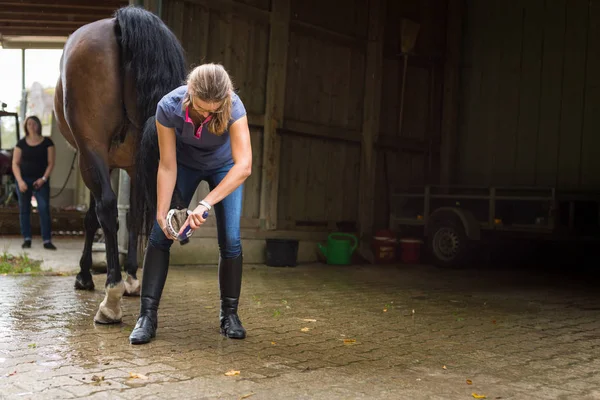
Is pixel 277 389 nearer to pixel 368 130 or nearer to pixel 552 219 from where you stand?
pixel 552 219

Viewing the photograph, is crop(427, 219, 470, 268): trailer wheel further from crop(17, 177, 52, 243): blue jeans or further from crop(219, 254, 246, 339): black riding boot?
crop(219, 254, 246, 339): black riding boot

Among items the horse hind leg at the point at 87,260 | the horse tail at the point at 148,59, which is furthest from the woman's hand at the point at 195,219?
the horse hind leg at the point at 87,260

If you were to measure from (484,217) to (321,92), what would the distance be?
109 inches

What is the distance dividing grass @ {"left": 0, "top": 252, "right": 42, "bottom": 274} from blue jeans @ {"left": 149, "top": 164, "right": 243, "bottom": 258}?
10.6 feet

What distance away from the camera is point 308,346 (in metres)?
3.53

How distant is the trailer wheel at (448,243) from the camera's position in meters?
8.62

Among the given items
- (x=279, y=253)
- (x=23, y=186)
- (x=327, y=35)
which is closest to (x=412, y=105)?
(x=327, y=35)

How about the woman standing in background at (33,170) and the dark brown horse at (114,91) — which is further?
the woman standing in background at (33,170)

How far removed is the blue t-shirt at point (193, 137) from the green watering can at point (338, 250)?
5.16 meters

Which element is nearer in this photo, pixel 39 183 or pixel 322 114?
pixel 39 183

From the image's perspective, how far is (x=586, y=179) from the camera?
29.6 feet

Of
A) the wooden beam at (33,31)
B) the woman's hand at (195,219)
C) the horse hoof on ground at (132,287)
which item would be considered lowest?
the horse hoof on ground at (132,287)

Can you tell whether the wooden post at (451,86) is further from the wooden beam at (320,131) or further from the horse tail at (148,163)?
the horse tail at (148,163)

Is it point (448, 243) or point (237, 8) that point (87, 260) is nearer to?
point (237, 8)
